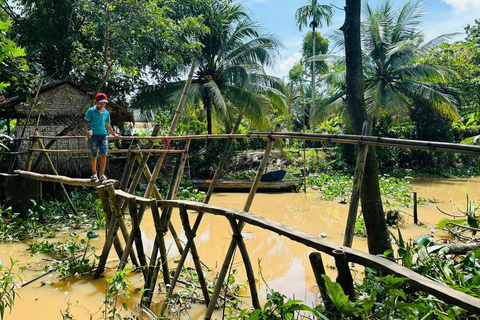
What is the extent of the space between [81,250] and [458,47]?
57.9 feet

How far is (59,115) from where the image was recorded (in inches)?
385

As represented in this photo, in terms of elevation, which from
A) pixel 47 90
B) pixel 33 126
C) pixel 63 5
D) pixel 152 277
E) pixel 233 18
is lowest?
pixel 152 277

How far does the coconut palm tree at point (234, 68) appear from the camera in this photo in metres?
13.8

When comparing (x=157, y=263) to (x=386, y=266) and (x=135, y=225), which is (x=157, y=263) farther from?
(x=386, y=266)

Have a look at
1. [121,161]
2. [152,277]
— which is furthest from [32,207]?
[121,161]

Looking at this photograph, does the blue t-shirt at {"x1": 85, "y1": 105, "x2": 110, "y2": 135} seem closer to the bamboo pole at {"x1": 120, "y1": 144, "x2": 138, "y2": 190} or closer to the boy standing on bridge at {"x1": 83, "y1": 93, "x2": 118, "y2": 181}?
the boy standing on bridge at {"x1": 83, "y1": 93, "x2": 118, "y2": 181}

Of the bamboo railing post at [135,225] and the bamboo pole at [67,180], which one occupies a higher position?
the bamboo pole at [67,180]

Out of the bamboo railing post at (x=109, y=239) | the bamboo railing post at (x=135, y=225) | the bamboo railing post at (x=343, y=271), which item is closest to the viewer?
the bamboo railing post at (x=343, y=271)

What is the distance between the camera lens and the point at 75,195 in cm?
894

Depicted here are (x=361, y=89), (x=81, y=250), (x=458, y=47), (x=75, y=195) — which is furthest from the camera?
(x=458, y=47)

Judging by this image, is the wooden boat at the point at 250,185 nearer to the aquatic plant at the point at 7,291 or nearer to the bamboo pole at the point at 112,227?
the bamboo pole at the point at 112,227

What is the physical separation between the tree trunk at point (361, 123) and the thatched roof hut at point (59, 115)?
738cm

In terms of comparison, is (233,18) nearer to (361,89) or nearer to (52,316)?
(361,89)

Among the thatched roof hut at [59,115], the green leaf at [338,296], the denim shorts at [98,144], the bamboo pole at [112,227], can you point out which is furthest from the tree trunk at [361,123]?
the thatched roof hut at [59,115]
